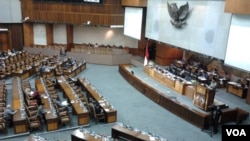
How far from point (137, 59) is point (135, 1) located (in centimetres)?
468

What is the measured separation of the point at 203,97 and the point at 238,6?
3.89 m

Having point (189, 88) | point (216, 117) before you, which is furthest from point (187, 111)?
point (189, 88)

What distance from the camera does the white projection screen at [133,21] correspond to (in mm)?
17634

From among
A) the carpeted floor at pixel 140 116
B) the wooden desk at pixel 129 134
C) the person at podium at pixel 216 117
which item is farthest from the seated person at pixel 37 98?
the person at podium at pixel 216 117

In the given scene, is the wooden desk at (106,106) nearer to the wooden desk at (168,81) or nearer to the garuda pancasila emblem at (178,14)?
the wooden desk at (168,81)

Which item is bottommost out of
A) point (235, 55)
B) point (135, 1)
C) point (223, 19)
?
point (235, 55)

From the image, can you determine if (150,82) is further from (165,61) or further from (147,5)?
(147,5)

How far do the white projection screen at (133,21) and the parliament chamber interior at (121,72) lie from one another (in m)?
0.08

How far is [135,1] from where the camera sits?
57.1 feet

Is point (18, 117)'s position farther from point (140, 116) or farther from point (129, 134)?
point (140, 116)

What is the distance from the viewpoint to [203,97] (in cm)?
1011

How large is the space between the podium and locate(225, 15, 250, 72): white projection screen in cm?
149

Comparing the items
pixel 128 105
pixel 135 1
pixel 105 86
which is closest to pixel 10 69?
pixel 105 86

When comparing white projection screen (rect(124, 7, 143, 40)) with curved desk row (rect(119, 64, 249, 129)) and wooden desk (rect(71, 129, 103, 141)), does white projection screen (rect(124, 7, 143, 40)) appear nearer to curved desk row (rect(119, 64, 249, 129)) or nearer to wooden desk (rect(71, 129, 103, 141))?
curved desk row (rect(119, 64, 249, 129))
